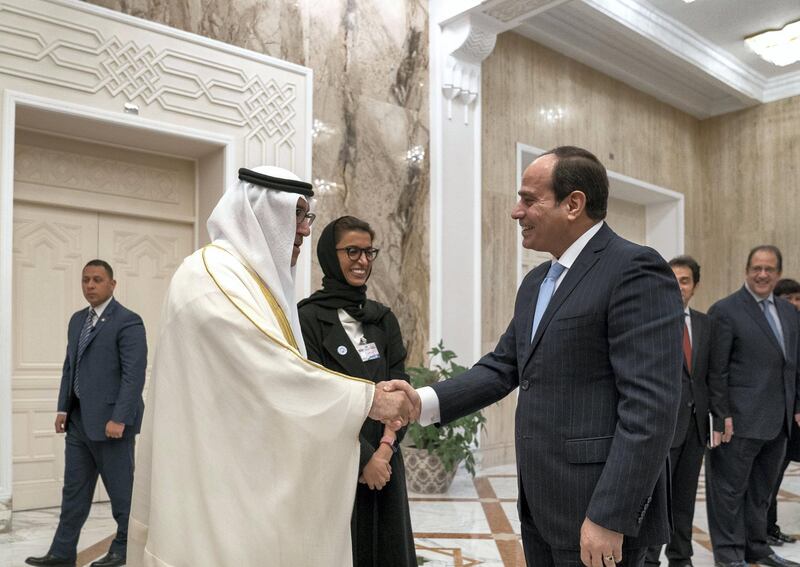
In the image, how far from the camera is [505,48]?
7.70 meters

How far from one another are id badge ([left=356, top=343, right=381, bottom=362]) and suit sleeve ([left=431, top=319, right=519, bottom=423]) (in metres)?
0.52

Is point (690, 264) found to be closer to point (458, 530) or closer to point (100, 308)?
point (458, 530)

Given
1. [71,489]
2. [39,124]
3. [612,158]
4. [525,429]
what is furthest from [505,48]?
[525,429]

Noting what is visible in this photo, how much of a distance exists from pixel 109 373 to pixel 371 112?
339cm

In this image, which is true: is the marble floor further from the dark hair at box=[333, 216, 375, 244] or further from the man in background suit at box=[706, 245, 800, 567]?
the dark hair at box=[333, 216, 375, 244]

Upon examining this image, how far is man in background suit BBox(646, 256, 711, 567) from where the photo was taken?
3.73 meters

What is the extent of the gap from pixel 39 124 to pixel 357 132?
2.44 m

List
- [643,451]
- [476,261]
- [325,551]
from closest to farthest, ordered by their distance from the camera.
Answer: [643,451] → [325,551] → [476,261]

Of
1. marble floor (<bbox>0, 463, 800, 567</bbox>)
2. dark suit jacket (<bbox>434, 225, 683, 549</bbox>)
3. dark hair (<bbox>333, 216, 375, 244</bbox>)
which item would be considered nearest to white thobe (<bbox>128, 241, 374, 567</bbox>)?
dark suit jacket (<bbox>434, 225, 683, 549</bbox>)

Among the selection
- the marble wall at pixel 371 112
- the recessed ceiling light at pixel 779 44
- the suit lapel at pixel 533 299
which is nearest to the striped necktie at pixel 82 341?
the marble wall at pixel 371 112

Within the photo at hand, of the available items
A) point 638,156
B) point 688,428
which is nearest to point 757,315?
point 688,428

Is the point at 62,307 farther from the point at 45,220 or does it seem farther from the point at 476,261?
the point at 476,261

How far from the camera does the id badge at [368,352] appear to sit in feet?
8.76

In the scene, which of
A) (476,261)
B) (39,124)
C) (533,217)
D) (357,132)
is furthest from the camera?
(476,261)
